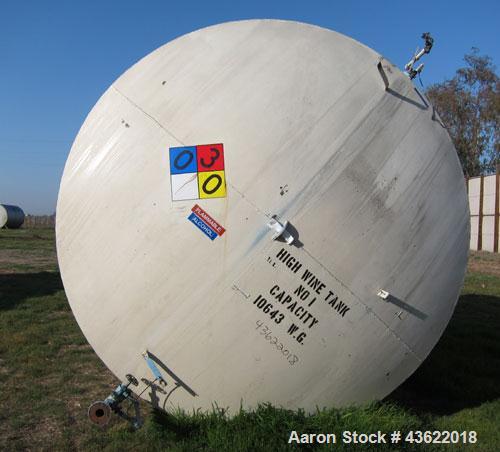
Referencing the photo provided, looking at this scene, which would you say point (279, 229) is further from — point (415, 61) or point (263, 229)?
point (415, 61)

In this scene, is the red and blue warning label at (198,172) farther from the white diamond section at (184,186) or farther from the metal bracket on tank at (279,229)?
the metal bracket on tank at (279,229)

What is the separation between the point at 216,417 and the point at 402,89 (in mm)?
Result: 2687

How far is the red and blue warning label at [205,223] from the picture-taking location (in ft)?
10.8

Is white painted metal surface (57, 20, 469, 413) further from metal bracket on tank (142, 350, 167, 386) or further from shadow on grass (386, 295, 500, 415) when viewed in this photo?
shadow on grass (386, 295, 500, 415)

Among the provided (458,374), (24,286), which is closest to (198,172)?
(458,374)

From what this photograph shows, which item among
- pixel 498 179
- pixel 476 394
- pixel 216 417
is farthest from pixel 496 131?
pixel 216 417

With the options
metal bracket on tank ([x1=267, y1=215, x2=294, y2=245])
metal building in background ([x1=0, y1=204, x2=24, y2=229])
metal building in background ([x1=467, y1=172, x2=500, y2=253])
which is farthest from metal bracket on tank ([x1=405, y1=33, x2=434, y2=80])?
metal building in background ([x1=0, y1=204, x2=24, y2=229])

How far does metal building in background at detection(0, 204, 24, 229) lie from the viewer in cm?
2986

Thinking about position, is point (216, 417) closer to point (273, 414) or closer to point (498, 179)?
point (273, 414)

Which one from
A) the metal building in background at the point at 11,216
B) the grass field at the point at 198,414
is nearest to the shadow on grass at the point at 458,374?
the grass field at the point at 198,414

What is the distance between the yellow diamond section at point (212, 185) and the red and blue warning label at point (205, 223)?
4.0 inches

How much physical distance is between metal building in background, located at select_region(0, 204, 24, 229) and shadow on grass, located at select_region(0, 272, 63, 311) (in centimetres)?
1947

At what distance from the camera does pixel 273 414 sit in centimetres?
342

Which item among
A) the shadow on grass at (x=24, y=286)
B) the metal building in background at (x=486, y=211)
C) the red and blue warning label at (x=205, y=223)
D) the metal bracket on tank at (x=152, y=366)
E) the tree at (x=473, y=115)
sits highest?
→ the tree at (x=473, y=115)
